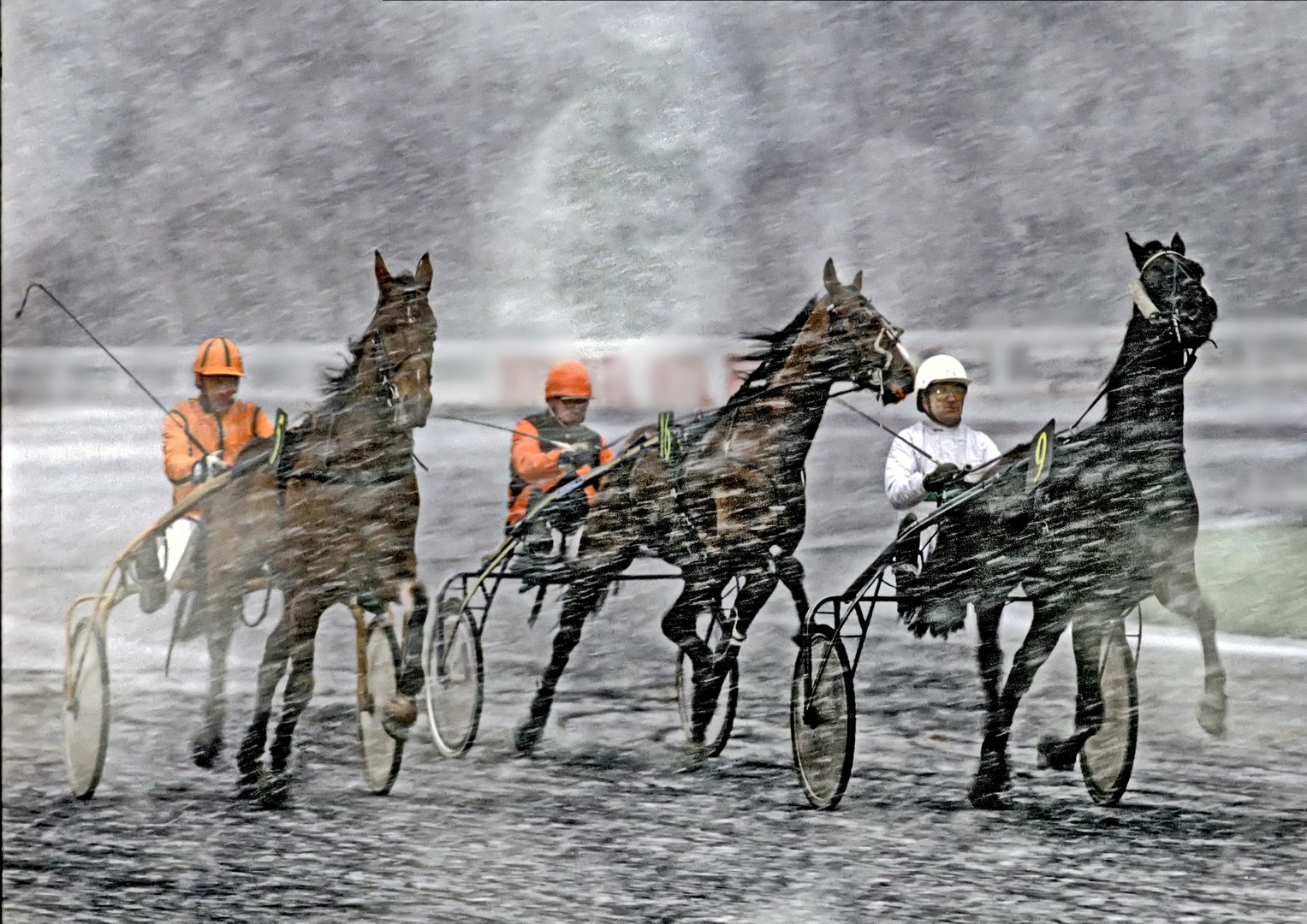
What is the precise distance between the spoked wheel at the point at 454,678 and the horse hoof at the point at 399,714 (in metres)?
0.06

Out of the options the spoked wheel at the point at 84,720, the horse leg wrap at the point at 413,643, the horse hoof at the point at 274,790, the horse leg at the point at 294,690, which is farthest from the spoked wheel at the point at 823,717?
the spoked wheel at the point at 84,720

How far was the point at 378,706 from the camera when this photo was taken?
12.3 feet

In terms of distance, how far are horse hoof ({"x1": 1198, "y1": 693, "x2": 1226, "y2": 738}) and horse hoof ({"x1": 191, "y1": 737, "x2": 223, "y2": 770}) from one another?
8.54ft

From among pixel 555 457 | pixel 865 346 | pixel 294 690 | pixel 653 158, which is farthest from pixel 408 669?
pixel 653 158

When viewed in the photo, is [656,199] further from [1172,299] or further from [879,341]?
[1172,299]

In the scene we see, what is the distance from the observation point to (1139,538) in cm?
325

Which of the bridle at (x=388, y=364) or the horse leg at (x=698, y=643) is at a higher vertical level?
the bridle at (x=388, y=364)

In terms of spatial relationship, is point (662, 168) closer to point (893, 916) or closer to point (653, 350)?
point (653, 350)

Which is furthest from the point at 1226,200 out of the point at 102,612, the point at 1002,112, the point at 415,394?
the point at 102,612

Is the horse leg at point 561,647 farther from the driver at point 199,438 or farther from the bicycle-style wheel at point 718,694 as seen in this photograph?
the driver at point 199,438

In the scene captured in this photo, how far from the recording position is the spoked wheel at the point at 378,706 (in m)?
3.68

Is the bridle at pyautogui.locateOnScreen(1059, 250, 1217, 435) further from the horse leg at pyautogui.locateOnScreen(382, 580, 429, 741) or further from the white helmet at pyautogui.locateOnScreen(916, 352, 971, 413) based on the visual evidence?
the horse leg at pyautogui.locateOnScreen(382, 580, 429, 741)

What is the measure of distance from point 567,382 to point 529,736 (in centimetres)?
96

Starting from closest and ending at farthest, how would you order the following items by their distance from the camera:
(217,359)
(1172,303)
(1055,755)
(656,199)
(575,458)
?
(1172,303) → (1055,755) → (575,458) → (217,359) → (656,199)
